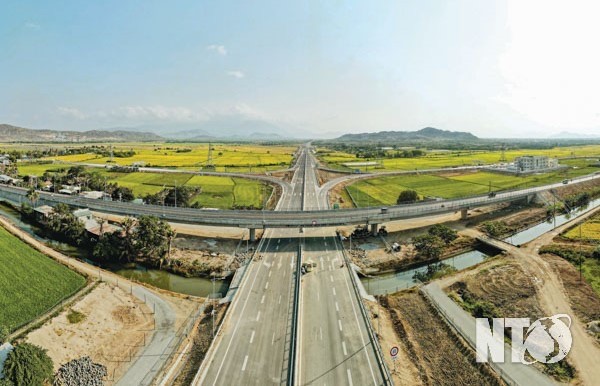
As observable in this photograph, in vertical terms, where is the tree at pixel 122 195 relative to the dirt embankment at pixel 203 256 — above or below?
above

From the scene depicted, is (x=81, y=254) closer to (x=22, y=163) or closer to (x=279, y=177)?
(x=279, y=177)

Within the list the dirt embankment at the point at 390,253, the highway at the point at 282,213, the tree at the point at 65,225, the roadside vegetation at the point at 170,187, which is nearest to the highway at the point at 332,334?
the dirt embankment at the point at 390,253

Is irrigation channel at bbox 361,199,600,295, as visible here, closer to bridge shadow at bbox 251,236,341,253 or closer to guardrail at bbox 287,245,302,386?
guardrail at bbox 287,245,302,386

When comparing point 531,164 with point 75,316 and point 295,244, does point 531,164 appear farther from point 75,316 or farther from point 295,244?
point 75,316

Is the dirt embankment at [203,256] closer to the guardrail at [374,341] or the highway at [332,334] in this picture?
the highway at [332,334]

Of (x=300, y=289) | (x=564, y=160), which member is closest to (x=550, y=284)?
(x=300, y=289)

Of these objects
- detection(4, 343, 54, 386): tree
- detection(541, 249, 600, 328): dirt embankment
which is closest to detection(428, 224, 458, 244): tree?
detection(541, 249, 600, 328): dirt embankment

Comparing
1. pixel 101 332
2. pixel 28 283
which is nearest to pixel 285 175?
pixel 28 283

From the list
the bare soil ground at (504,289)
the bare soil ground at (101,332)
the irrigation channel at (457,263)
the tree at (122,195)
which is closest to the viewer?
the bare soil ground at (101,332)
